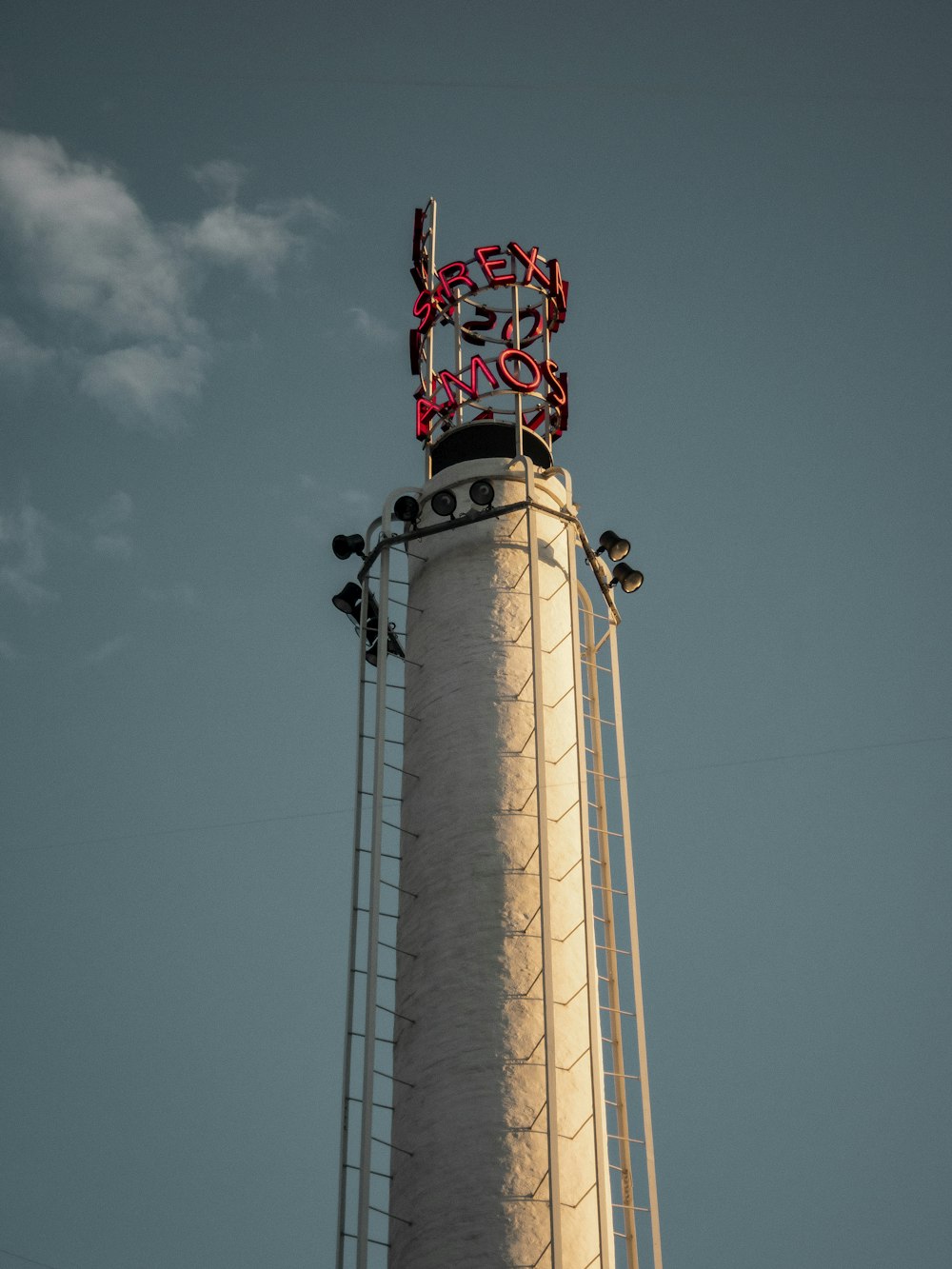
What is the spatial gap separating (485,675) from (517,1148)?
25.3 ft

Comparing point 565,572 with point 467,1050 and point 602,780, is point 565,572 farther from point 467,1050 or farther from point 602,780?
point 467,1050

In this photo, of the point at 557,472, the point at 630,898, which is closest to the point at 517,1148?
the point at 630,898

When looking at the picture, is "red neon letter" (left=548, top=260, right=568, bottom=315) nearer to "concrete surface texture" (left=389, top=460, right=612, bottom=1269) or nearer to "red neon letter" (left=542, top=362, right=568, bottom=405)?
"red neon letter" (left=542, top=362, right=568, bottom=405)

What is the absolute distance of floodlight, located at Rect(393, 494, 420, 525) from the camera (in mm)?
28266

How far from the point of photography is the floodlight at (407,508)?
2827cm

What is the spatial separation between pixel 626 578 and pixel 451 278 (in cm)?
813

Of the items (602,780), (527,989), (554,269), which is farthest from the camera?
(554,269)

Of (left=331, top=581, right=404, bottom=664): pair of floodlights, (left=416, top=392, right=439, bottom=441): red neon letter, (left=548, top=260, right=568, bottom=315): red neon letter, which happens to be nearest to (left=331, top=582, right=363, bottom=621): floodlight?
(left=331, top=581, right=404, bottom=664): pair of floodlights

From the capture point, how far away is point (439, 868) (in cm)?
2470

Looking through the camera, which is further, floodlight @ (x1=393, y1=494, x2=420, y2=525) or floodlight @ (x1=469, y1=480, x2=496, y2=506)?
floodlight @ (x1=393, y1=494, x2=420, y2=525)

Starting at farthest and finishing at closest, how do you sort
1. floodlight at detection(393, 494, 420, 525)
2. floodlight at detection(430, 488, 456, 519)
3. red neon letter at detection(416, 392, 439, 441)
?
red neon letter at detection(416, 392, 439, 441)
floodlight at detection(393, 494, 420, 525)
floodlight at detection(430, 488, 456, 519)

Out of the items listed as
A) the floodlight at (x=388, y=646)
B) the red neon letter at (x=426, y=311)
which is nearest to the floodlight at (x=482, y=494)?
the floodlight at (x=388, y=646)

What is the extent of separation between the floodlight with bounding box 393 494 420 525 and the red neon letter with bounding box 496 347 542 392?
3.46 metres

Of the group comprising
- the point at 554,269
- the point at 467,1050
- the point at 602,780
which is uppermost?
the point at 554,269
